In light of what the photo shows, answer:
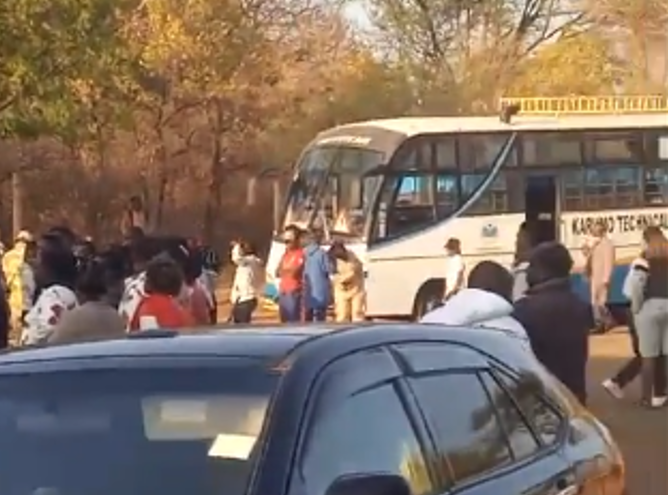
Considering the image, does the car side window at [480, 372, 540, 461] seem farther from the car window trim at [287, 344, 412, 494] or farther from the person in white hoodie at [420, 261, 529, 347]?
the person in white hoodie at [420, 261, 529, 347]

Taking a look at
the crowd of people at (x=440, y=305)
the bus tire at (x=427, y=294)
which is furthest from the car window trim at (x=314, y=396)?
the bus tire at (x=427, y=294)

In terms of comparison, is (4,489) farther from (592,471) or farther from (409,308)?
(409,308)

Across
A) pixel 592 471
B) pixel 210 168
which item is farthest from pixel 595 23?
pixel 592 471

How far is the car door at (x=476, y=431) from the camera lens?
5383mm

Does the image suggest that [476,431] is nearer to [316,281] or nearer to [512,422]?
[512,422]

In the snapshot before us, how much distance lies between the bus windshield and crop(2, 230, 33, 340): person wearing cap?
730cm

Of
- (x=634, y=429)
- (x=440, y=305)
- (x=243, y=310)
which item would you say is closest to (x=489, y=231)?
(x=243, y=310)

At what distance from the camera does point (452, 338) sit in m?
5.97

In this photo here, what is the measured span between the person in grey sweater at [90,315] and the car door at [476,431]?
3.15 m

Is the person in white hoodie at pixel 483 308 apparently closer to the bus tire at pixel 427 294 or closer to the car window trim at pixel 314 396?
the car window trim at pixel 314 396

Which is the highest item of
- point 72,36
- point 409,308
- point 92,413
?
point 72,36

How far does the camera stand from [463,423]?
557 centimetres

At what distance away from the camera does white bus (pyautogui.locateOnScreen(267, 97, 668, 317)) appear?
2625 centimetres

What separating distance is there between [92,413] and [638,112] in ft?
83.8
